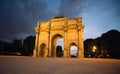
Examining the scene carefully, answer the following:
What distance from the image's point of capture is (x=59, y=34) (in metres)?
35.4

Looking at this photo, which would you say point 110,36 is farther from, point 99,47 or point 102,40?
point 99,47

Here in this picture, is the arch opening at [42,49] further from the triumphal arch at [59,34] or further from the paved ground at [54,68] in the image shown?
the paved ground at [54,68]

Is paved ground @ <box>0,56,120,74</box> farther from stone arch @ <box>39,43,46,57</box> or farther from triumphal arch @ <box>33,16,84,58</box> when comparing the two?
stone arch @ <box>39,43,46,57</box>

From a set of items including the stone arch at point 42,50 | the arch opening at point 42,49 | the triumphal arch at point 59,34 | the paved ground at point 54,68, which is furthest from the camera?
the arch opening at point 42,49

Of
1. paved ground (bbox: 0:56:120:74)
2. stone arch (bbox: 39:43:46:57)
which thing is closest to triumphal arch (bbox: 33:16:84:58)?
stone arch (bbox: 39:43:46:57)

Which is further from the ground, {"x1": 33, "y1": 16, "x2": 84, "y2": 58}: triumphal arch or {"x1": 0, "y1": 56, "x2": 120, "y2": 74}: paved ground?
{"x1": 33, "y1": 16, "x2": 84, "y2": 58}: triumphal arch

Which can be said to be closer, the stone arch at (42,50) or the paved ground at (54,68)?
the paved ground at (54,68)

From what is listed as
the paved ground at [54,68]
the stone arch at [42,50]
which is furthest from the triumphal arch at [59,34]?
the paved ground at [54,68]

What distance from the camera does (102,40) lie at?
44438 mm

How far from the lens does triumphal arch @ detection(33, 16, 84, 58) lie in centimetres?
3216

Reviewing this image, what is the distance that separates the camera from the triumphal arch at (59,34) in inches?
1266

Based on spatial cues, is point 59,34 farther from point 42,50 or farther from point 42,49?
point 42,50

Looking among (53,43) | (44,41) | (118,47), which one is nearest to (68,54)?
(53,43)

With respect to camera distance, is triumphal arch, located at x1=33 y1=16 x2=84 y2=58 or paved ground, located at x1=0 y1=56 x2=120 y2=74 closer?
paved ground, located at x1=0 y1=56 x2=120 y2=74
